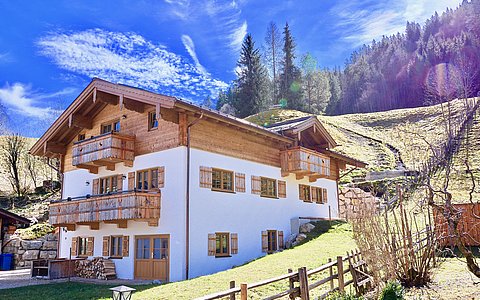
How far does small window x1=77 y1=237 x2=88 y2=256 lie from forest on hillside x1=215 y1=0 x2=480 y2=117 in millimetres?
39991

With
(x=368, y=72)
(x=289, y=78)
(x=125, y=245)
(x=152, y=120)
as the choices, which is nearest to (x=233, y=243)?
(x=125, y=245)

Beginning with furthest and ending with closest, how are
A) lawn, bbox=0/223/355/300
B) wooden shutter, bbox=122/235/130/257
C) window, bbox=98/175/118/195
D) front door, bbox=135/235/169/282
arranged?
window, bbox=98/175/118/195 → wooden shutter, bbox=122/235/130/257 → front door, bbox=135/235/169/282 → lawn, bbox=0/223/355/300

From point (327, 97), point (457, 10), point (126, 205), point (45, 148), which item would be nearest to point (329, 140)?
point (126, 205)

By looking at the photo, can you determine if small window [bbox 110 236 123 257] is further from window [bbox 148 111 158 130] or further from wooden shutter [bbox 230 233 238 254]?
window [bbox 148 111 158 130]

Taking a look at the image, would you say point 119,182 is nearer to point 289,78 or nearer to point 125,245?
point 125,245

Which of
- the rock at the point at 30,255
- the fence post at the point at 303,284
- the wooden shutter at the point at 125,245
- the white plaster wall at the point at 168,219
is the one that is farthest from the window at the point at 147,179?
the rock at the point at 30,255

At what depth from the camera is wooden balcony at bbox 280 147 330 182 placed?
22.0m

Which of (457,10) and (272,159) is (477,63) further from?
(272,159)

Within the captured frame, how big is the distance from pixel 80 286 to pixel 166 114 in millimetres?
7102

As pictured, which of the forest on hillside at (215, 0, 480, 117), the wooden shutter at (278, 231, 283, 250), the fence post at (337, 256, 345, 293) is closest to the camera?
the fence post at (337, 256, 345, 293)

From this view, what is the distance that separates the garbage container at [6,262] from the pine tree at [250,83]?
42904 mm

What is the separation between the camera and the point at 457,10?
95062 millimetres

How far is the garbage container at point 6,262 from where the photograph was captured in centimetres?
2534

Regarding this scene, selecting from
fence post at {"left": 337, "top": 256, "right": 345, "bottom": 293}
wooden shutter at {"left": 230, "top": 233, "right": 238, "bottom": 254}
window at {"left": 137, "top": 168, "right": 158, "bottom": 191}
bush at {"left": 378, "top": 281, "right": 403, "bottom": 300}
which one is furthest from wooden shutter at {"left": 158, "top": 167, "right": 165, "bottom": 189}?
bush at {"left": 378, "top": 281, "right": 403, "bottom": 300}
